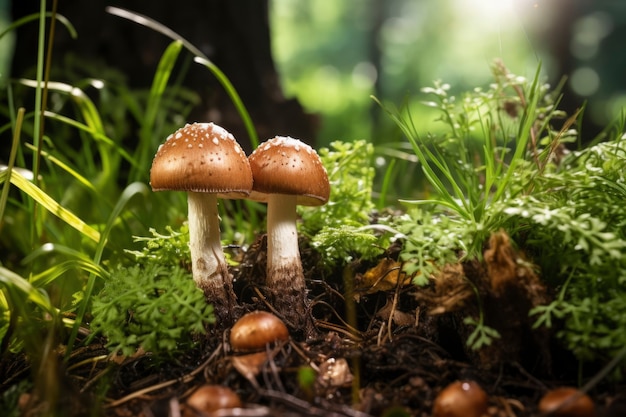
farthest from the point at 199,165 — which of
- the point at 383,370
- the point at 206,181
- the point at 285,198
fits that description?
the point at 383,370

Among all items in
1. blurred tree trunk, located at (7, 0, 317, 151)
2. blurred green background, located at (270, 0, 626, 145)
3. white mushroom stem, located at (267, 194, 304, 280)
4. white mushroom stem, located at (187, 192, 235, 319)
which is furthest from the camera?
blurred green background, located at (270, 0, 626, 145)

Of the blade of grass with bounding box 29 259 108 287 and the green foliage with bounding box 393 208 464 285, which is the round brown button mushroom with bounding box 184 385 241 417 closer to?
the green foliage with bounding box 393 208 464 285

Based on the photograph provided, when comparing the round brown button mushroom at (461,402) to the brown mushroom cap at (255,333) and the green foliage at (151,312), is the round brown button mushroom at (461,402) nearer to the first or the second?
the brown mushroom cap at (255,333)

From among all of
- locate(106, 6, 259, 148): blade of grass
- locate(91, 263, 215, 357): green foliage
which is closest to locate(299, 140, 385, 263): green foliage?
locate(106, 6, 259, 148): blade of grass

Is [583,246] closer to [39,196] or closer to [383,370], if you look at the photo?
[383,370]

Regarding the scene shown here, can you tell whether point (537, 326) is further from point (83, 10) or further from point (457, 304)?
point (83, 10)
